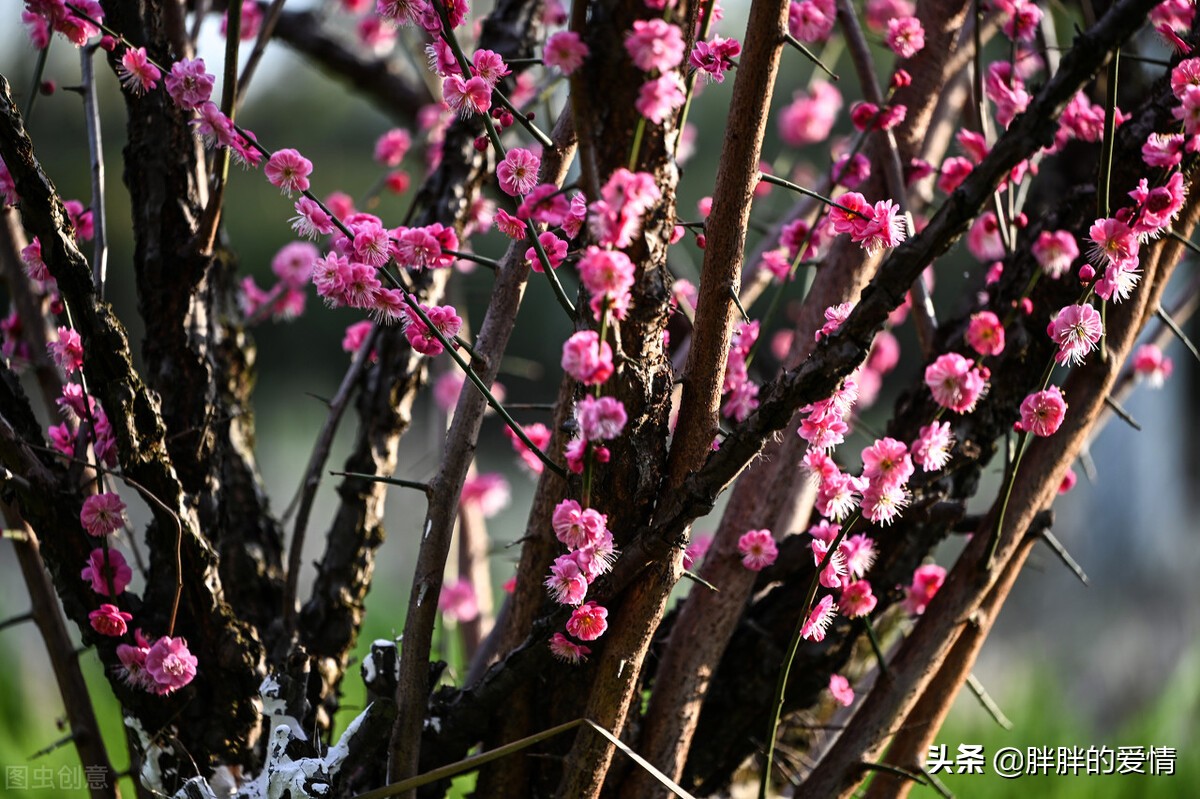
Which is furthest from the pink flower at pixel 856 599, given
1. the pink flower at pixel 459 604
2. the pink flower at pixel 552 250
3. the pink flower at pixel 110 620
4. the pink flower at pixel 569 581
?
the pink flower at pixel 459 604

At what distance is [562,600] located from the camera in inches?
29.4

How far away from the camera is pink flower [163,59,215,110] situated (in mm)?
824

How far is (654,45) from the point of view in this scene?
24.2 inches

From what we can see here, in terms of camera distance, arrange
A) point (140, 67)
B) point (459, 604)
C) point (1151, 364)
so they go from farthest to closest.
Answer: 1. point (459, 604)
2. point (1151, 364)
3. point (140, 67)

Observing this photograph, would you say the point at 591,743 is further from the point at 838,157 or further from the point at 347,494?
the point at 838,157

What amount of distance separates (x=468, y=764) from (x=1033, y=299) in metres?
0.70

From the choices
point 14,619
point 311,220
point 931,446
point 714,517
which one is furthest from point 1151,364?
point 714,517

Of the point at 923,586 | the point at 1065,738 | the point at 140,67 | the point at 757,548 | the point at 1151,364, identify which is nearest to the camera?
the point at 140,67

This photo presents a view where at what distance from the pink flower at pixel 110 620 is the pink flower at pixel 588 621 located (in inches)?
15.2

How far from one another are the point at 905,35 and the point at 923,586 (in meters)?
0.57

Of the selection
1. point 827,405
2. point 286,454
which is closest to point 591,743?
point 827,405

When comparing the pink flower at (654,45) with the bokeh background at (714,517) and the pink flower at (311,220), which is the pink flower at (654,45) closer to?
the pink flower at (311,220)

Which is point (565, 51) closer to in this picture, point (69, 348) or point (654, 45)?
point (654, 45)

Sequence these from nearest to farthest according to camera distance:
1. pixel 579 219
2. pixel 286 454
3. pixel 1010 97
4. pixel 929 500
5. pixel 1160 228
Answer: pixel 579 219
pixel 1160 228
pixel 929 500
pixel 1010 97
pixel 286 454
